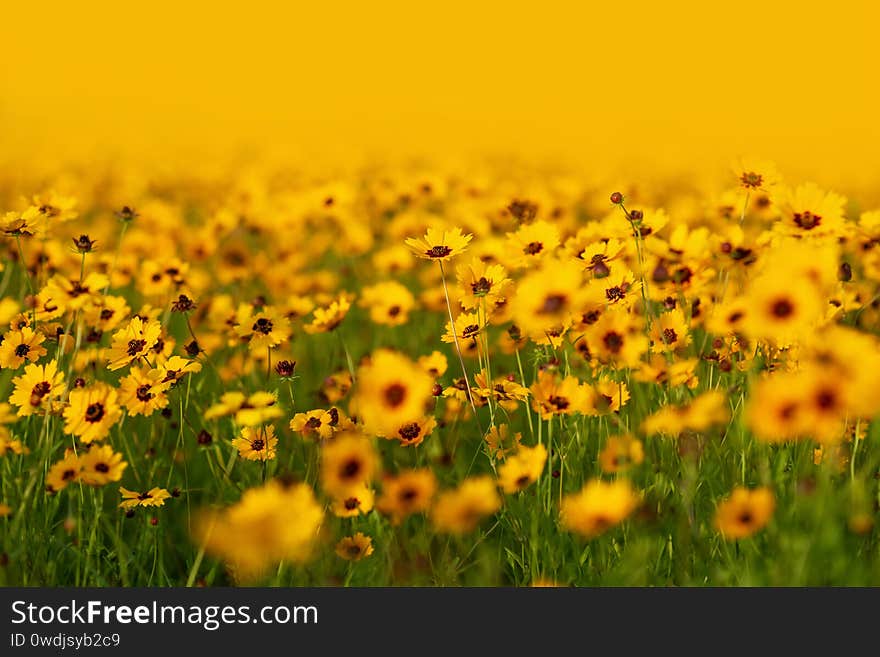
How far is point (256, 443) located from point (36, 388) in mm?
517

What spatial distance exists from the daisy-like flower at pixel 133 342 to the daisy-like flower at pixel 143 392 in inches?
1.5

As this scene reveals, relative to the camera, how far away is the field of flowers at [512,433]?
4.79 ft

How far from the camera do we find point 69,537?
188cm

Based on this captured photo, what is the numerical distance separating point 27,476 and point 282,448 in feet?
2.00

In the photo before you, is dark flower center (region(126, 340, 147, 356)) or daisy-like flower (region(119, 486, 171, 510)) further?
dark flower center (region(126, 340, 147, 356))

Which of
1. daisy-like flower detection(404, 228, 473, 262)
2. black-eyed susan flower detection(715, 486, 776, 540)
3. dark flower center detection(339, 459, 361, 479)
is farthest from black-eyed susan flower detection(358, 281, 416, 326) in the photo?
black-eyed susan flower detection(715, 486, 776, 540)

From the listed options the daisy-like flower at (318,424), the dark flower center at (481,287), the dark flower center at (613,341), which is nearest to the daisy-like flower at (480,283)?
the dark flower center at (481,287)

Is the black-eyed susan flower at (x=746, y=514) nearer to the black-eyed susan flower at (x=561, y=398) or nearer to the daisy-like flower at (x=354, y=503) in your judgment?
the black-eyed susan flower at (x=561, y=398)

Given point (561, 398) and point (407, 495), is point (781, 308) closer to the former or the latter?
point (561, 398)

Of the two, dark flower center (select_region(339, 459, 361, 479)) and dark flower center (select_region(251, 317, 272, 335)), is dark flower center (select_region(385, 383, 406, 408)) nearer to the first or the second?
dark flower center (select_region(339, 459, 361, 479))

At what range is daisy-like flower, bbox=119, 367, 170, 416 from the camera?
1.80 metres

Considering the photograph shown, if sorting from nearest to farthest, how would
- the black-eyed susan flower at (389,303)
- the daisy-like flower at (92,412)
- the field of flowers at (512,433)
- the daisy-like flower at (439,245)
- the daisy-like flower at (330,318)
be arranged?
the field of flowers at (512,433) → the daisy-like flower at (92,412) → the daisy-like flower at (439,245) → the daisy-like flower at (330,318) → the black-eyed susan flower at (389,303)

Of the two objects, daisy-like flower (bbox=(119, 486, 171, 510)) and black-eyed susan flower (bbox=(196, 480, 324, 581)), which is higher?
black-eyed susan flower (bbox=(196, 480, 324, 581))

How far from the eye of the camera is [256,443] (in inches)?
70.9
